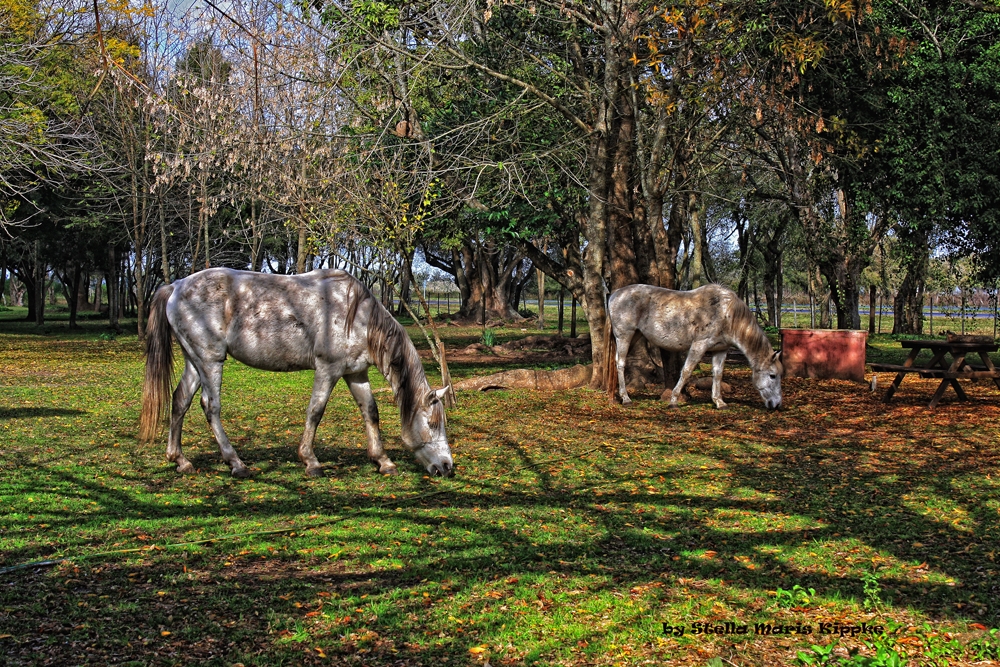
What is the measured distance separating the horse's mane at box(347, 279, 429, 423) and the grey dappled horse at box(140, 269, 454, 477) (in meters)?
0.01

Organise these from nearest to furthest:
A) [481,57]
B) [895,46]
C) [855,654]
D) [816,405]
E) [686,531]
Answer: [855,654] → [686,531] → [895,46] → [816,405] → [481,57]

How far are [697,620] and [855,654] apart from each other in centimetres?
85

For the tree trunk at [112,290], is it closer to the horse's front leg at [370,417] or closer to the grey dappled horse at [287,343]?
the grey dappled horse at [287,343]

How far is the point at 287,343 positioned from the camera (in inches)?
356

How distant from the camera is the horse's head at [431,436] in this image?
8.83 m

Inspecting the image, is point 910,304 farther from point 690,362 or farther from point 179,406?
point 179,406

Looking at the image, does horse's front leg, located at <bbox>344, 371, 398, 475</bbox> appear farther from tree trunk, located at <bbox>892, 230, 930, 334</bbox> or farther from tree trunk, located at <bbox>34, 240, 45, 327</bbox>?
tree trunk, located at <bbox>34, 240, 45, 327</bbox>

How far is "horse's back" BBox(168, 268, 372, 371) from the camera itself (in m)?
8.84

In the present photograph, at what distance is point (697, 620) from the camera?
194 inches

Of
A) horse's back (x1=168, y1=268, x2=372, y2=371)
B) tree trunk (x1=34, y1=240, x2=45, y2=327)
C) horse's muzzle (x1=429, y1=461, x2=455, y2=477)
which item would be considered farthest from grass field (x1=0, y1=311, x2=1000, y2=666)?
tree trunk (x1=34, y1=240, x2=45, y2=327)

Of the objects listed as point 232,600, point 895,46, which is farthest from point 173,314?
point 895,46

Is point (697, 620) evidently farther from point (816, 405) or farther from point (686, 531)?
point (816, 405)

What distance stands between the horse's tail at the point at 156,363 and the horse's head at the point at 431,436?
2513mm

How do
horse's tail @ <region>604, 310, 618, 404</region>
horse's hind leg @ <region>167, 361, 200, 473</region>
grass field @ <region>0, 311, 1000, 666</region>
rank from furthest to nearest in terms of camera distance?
horse's tail @ <region>604, 310, 618, 404</region> < horse's hind leg @ <region>167, 361, 200, 473</region> < grass field @ <region>0, 311, 1000, 666</region>
